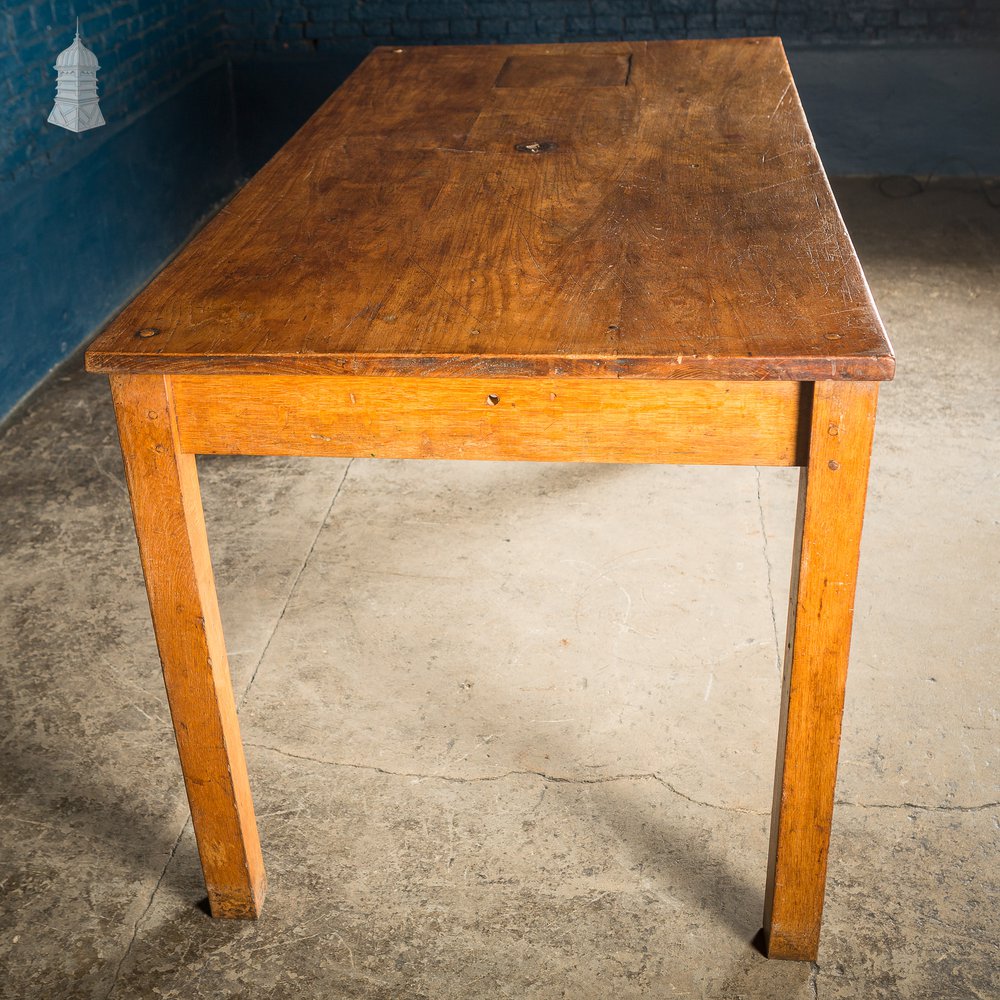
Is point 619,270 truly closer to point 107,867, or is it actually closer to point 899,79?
point 107,867

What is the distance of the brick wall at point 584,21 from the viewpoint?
462 centimetres

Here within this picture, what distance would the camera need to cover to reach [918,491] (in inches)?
105

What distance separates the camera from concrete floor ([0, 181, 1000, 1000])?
158 cm

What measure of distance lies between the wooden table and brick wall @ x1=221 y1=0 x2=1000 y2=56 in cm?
316

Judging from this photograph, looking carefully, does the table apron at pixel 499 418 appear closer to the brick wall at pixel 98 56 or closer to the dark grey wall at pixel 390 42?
the brick wall at pixel 98 56

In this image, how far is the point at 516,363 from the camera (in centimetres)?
121

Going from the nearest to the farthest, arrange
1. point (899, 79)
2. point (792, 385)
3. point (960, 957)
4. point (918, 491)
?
point (792, 385) < point (960, 957) < point (918, 491) < point (899, 79)

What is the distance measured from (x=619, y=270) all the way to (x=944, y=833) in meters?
1.02

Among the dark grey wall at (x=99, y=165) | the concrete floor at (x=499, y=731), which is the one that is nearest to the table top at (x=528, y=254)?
the concrete floor at (x=499, y=731)

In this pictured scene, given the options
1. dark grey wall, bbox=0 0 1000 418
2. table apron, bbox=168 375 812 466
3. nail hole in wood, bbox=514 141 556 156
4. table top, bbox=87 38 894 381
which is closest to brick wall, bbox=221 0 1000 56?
dark grey wall, bbox=0 0 1000 418

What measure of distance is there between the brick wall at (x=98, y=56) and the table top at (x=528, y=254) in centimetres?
133

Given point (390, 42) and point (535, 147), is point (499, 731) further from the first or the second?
point (390, 42)

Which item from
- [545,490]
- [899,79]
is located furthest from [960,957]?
[899,79]

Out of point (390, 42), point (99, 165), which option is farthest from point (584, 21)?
point (99, 165)
